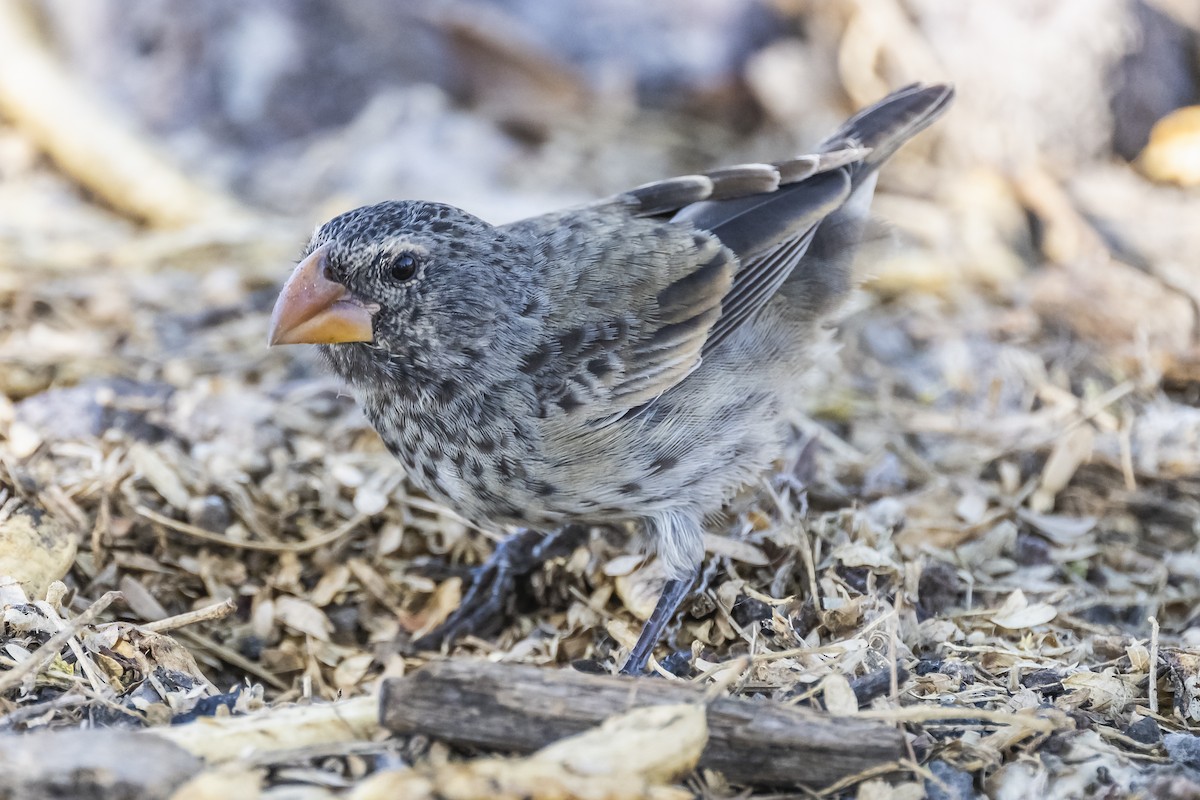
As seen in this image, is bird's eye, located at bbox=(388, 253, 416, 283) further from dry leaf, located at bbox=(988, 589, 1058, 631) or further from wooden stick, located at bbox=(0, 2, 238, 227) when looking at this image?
wooden stick, located at bbox=(0, 2, 238, 227)

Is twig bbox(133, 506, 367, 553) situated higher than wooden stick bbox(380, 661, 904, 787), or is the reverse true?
twig bbox(133, 506, 367, 553)

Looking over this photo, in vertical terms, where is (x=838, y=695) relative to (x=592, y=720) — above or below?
below

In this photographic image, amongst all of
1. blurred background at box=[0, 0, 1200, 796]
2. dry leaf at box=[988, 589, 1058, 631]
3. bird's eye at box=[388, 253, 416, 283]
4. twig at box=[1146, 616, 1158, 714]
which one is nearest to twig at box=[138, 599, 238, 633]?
blurred background at box=[0, 0, 1200, 796]

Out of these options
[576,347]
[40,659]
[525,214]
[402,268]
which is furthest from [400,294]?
[525,214]

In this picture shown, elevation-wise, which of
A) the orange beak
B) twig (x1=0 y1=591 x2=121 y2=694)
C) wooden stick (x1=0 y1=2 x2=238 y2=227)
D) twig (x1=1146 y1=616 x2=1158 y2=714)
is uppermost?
wooden stick (x1=0 y1=2 x2=238 y2=227)

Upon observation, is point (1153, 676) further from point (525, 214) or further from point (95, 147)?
point (95, 147)

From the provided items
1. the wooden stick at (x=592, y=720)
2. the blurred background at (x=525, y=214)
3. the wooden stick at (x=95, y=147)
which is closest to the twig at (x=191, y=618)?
the blurred background at (x=525, y=214)

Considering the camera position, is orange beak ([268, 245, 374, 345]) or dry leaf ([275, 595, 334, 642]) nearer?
orange beak ([268, 245, 374, 345])
